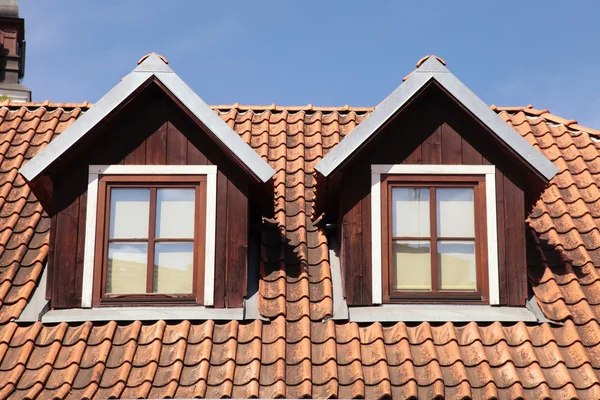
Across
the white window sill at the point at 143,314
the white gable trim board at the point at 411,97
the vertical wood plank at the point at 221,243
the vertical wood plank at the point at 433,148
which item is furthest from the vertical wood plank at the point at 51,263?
the vertical wood plank at the point at 433,148

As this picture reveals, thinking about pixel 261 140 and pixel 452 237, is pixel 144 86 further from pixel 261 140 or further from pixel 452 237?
pixel 452 237

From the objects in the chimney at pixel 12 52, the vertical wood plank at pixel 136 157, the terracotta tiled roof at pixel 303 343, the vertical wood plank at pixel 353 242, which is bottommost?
the terracotta tiled roof at pixel 303 343

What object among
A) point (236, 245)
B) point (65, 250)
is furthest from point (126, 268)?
point (236, 245)

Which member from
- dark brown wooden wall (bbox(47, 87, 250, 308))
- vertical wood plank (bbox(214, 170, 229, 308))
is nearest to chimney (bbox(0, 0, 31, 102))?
dark brown wooden wall (bbox(47, 87, 250, 308))

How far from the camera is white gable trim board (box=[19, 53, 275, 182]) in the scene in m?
8.62

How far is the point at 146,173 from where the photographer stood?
881cm

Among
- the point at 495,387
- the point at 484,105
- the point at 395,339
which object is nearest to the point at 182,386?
the point at 395,339

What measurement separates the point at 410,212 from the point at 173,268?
2.12m

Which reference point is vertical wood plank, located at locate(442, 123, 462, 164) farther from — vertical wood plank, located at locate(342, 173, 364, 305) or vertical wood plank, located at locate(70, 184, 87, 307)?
vertical wood plank, located at locate(70, 184, 87, 307)

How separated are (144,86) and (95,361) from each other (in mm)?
2527

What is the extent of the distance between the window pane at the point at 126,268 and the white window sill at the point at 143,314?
20 cm

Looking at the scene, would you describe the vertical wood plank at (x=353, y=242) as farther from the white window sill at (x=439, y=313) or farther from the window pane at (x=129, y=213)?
the window pane at (x=129, y=213)

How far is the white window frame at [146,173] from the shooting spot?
8523 millimetres

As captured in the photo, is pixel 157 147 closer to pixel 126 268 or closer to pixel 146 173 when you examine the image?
pixel 146 173
